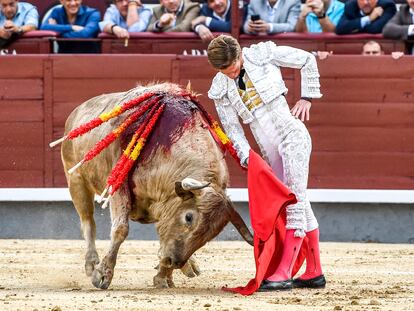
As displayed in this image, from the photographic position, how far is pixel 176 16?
10406 mm

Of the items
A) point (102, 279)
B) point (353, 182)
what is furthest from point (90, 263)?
point (353, 182)

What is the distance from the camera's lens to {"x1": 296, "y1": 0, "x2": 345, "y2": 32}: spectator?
10.1 meters

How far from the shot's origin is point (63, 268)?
27.2 ft

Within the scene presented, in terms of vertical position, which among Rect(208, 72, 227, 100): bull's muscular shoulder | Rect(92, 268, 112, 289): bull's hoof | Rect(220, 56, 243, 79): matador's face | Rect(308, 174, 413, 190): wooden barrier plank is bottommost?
Rect(308, 174, 413, 190): wooden barrier plank

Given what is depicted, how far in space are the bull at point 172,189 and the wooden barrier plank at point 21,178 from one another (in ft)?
9.54

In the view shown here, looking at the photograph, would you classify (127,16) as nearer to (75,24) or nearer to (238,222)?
(75,24)

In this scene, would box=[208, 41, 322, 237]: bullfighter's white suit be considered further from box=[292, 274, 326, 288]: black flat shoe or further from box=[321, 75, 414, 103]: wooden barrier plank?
box=[321, 75, 414, 103]: wooden barrier plank

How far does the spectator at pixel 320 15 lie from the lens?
10.1m

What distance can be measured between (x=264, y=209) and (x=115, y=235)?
81 centimetres

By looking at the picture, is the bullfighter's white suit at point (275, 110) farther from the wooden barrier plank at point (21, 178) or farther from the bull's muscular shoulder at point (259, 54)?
the wooden barrier plank at point (21, 178)

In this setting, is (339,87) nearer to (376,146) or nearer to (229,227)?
(376,146)

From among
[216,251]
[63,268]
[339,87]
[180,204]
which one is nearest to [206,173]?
[180,204]

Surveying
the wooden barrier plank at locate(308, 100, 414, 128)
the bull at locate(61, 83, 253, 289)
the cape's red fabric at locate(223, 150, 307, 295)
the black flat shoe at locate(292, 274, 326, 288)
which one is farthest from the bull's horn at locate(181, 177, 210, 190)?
the wooden barrier plank at locate(308, 100, 414, 128)

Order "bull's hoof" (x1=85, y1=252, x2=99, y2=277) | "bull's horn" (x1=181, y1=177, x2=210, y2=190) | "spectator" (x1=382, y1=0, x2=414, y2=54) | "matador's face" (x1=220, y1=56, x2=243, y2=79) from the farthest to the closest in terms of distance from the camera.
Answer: "spectator" (x1=382, y1=0, x2=414, y2=54) < "bull's hoof" (x1=85, y1=252, x2=99, y2=277) < "matador's face" (x1=220, y1=56, x2=243, y2=79) < "bull's horn" (x1=181, y1=177, x2=210, y2=190)
